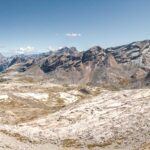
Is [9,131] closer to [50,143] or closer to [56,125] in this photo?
[50,143]

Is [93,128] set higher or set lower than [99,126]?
lower

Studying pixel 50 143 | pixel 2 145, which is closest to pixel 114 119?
pixel 50 143

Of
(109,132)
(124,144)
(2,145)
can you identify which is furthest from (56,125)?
(2,145)

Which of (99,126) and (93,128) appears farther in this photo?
(99,126)

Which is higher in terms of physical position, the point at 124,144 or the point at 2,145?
the point at 2,145

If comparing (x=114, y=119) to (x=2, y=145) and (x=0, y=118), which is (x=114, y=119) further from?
(x=0, y=118)

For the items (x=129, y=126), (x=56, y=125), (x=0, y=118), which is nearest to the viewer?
(x=129, y=126)

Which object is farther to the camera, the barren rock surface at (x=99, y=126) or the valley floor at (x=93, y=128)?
the barren rock surface at (x=99, y=126)

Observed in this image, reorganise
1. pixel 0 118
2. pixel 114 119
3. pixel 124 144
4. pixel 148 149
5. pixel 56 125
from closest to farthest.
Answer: pixel 148 149 → pixel 124 144 → pixel 114 119 → pixel 56 125 → pixel 0 118

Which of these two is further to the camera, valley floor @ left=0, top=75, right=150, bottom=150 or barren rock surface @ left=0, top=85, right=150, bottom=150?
barren rock surface @ left=0, top=85, right=150, bottom=150

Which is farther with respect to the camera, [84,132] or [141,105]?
[141,105]
